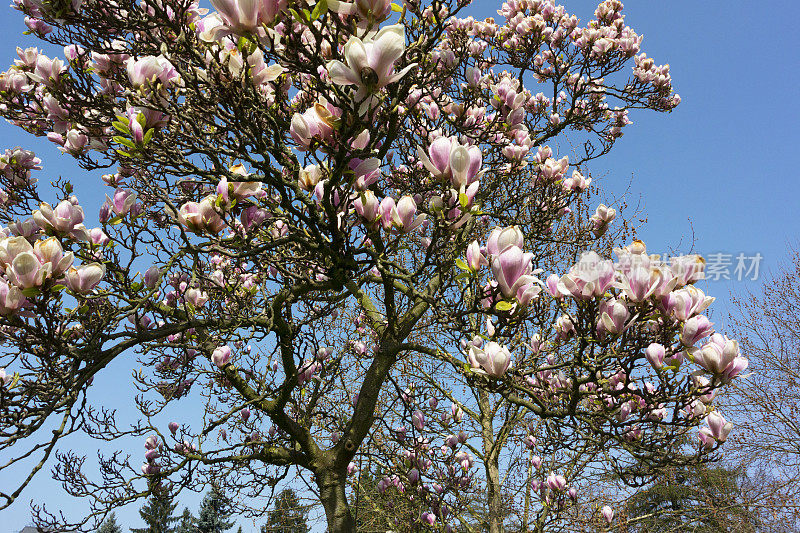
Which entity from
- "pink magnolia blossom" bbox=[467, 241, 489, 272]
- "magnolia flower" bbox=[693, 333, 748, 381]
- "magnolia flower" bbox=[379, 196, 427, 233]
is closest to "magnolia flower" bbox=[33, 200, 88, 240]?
"magnolia flower" bbox=[379, 196, 427, 233]

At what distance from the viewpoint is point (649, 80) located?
18.3 ft

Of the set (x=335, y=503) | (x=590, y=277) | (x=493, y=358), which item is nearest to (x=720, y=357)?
(x=590, y=277)

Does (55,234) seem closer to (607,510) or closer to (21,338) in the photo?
(21,338)

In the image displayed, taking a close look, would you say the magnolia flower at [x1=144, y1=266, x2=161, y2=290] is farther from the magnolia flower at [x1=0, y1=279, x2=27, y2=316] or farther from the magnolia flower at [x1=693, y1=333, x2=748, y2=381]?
the magnolia flower at [x1=693, y1=333, x2=748, y2=381]

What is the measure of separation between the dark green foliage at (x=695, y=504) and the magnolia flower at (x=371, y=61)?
3.52 meters

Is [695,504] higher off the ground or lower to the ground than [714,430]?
higher

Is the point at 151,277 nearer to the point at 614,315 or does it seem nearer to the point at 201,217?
the point at 201,217

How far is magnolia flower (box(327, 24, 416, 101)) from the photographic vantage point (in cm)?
134

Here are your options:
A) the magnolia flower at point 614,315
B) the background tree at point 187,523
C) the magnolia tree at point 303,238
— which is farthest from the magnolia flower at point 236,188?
the background tree at point 187,523

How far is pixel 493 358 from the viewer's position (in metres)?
2.06

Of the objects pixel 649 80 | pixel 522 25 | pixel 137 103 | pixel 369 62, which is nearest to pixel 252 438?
pixel 137 103

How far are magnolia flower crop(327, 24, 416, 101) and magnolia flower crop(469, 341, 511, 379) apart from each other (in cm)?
119

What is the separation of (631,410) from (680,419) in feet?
2.01

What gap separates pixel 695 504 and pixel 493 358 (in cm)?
1699
